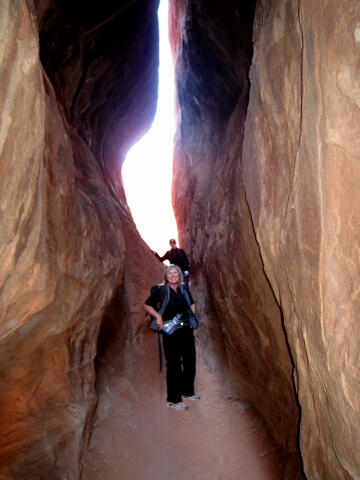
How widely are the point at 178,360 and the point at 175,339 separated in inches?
11.5

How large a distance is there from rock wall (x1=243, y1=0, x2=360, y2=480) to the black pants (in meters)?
1.97

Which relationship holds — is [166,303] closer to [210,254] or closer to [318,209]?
[210,254]

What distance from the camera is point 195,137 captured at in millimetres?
10000

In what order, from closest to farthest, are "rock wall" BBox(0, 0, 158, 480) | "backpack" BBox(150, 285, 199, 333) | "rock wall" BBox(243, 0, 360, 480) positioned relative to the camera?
"rock wall" BBox(243, 0, 360, 480), "rock wall" BBox(0, 0, 158, 480), "backpack" BBox(150, 285, 199, 333)

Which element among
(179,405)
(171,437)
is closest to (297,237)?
(171,437)

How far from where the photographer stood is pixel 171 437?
4.77m

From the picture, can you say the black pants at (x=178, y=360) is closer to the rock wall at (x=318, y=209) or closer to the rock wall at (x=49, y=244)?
the rock wall at (x=49, y=244)

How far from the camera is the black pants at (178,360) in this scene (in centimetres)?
522

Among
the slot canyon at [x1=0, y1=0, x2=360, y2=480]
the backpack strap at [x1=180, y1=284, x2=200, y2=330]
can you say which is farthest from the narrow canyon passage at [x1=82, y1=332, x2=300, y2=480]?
the backpack strap at [x1=180, y1=284, x2=200, y2=330]

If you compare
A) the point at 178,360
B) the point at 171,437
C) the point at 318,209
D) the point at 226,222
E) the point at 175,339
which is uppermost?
the point at 226,222

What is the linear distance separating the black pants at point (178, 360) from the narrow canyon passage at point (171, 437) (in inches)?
11.3

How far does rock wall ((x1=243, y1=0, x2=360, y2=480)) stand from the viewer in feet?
7.32

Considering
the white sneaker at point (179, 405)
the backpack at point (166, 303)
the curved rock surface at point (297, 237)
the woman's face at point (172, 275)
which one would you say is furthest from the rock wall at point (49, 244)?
the curved rock surface at point (297, 237)

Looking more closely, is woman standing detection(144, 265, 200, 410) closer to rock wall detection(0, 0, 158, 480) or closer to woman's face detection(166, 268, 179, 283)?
woman's face detection(166, 268, 179, 283)
